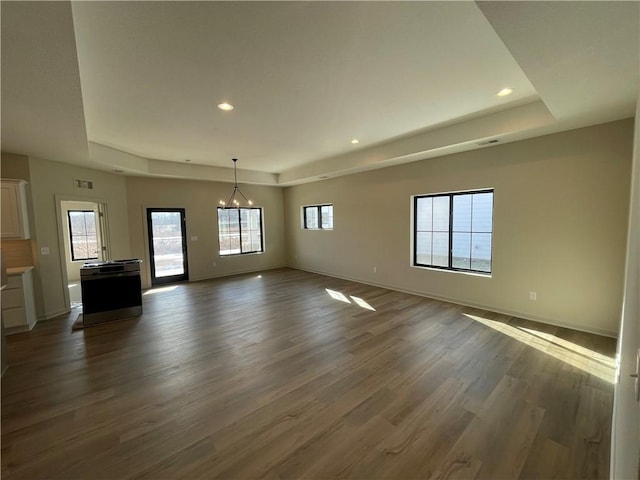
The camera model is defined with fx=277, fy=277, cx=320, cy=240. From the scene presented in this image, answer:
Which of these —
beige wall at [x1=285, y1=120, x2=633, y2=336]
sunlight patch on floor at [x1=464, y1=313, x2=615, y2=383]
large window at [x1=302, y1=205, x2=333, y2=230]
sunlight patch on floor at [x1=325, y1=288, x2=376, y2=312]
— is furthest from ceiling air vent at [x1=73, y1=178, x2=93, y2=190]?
sunlight patch on floor at [x1=464, y1=313, x2=615, y2=383]

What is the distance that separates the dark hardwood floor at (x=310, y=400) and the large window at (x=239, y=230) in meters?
4.03

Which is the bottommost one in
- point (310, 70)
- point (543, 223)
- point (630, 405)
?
point (630, 405)

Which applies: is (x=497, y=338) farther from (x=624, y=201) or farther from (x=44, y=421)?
(x=44, y=421)

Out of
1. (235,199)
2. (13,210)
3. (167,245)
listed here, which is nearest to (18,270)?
(13,210)

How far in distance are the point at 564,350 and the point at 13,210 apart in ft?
25.0

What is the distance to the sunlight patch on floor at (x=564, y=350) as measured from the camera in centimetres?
279

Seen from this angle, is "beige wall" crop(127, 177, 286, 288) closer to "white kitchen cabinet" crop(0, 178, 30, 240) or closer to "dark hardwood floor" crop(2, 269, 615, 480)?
"white kitchen cabinet" crop(0, 178, 30, 240)

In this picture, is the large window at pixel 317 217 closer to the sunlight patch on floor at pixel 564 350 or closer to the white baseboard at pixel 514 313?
the white baseboard at pixel 514 313

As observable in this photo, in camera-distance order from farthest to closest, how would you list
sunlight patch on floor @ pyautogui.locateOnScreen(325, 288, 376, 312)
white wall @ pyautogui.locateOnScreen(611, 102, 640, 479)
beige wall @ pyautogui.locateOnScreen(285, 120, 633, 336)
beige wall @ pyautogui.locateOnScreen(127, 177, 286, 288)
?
1. beige wall @ pyautogui.locateOnScreen(127, 177, 286, 288)
2. sunlight patch on floor @ pyautogui.locateOnScreen(325, 288, 376, 312)
3. beige wall @ pyautogui.locateOnScreen(285, 120, 633, 336)
4. white wall @ pyautogui.locateOnScreen(611, 102, 640, 479)

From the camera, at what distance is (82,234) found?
7.37m

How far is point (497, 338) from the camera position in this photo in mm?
3541

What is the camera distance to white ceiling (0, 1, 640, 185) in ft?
5.69

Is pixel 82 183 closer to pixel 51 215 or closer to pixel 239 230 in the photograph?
pixel 51 215

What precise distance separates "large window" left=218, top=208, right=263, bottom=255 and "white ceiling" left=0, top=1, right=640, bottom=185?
3.66 metres
